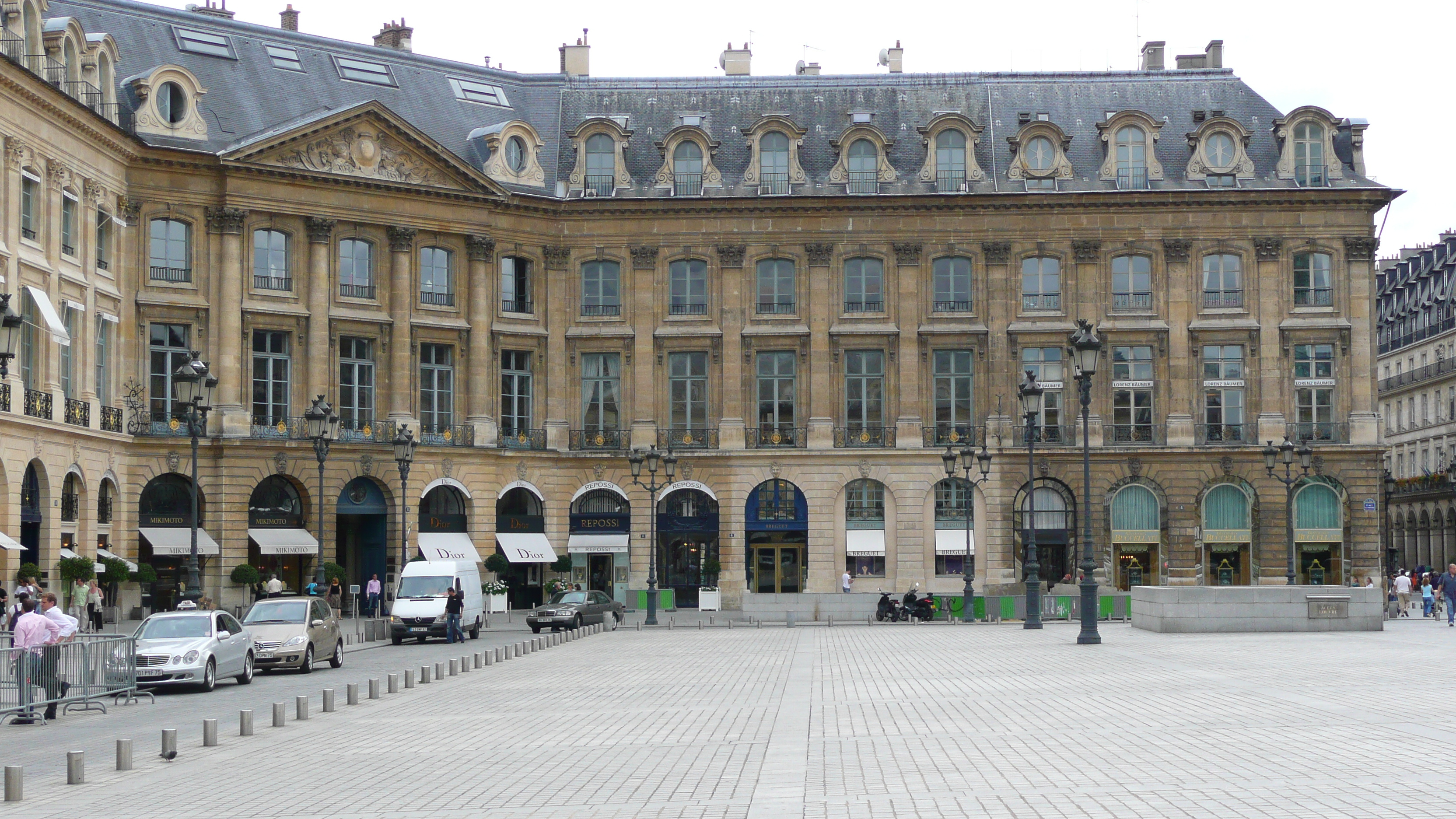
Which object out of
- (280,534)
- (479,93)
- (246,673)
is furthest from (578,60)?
(246,673)

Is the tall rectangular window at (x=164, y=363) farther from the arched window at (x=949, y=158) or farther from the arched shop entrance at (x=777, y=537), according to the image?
the arched window at (x=949, y=158)

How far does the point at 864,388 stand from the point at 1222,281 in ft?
45.4

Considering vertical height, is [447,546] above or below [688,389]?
below

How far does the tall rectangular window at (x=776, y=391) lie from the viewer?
6725 cm

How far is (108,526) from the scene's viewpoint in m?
57.4

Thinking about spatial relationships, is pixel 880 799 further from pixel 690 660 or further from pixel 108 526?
pixel 108 526

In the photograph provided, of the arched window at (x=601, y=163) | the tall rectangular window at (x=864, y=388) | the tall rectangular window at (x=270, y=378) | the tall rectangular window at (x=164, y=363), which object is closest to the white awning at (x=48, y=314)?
the tall rectangular window at (x=164, y=363)

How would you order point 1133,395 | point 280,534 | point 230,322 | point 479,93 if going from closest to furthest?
point 230,322, point 280,534, point 1133,395, point 479,93

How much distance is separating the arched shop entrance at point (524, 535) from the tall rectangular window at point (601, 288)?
7.09m

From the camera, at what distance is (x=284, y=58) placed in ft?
216

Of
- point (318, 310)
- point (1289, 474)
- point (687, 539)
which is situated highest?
point (318, 310)

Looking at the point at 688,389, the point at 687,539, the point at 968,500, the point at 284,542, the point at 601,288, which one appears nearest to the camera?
the point at 968,500

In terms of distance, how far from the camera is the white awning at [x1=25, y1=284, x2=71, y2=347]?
50.4m

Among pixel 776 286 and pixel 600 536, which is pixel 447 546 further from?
pixel 776 286
